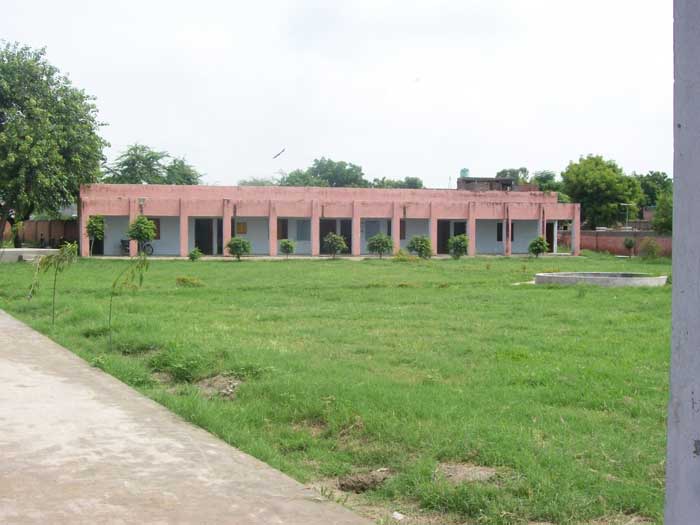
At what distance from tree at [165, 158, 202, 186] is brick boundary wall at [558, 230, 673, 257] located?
26.6 m

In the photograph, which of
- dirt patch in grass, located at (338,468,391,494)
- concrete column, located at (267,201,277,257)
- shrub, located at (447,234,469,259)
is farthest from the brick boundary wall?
dirt patch in grass, located at (338,468,391,494)

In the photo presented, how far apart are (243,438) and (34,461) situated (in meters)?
1.58

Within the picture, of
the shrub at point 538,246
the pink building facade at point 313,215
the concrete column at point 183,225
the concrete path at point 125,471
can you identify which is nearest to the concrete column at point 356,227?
the pink building facade at point 313,215

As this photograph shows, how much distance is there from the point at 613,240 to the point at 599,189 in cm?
866

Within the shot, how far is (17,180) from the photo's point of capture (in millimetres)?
34438

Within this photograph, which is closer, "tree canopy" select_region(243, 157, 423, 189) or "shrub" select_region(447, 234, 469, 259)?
"shrub" select_region(447, 234, 469, 259)

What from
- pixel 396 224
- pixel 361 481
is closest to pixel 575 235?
pixel 396 224

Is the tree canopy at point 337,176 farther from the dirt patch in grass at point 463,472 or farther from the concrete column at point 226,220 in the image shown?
the dirt patch in grass at point 463,472

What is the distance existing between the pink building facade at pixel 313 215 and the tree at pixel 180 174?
14.5 metres

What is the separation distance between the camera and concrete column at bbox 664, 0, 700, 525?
2.33 m

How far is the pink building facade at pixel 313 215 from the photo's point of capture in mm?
41406

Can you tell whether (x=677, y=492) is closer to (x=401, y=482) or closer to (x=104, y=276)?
(x=401, y=482)

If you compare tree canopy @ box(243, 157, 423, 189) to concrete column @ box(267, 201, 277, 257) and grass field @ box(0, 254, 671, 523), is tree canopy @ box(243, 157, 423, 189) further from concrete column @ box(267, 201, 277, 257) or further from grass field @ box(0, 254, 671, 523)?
grass field @ box(0, 254, 671, 523)

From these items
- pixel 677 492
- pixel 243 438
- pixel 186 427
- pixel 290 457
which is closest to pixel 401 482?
pixel 290 457
